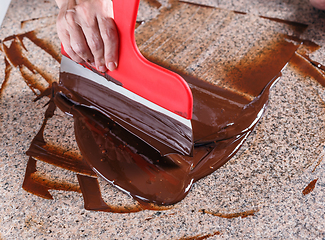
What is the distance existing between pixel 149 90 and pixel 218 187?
45cm

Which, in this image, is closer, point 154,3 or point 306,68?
point 306,68

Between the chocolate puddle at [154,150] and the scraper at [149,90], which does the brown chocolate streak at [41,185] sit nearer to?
the chocolate puddle at [154,150]

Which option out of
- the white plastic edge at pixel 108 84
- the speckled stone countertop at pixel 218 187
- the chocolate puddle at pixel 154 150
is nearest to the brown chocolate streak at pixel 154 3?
the speckled stone countertop at pixel 218 187

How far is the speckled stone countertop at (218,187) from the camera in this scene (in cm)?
95

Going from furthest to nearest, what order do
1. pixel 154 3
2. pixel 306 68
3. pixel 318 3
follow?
pixel 154 3
pixel 318 3
pixel 306 68

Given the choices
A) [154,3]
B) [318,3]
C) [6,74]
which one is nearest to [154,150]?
[6,74]

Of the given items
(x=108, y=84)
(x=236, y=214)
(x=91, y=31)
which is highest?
(x=91, y=31)

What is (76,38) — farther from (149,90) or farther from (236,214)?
(236,214)

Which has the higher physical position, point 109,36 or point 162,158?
point 109,36

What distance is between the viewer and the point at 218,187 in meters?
1.05

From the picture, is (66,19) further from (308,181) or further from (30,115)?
(308,181)

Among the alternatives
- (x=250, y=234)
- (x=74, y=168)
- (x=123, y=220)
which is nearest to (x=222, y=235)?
(x=250, y=234)

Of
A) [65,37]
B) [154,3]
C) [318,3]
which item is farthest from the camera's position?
[154,3]

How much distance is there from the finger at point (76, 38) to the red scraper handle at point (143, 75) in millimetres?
144
